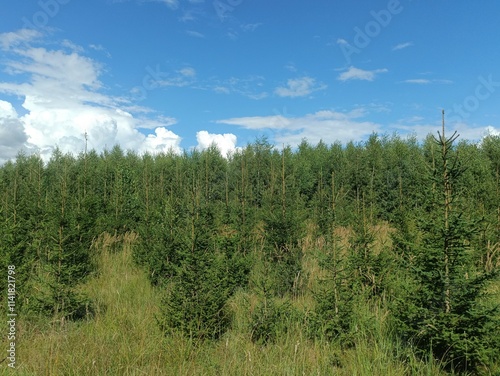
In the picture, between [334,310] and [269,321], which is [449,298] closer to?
[334,310]

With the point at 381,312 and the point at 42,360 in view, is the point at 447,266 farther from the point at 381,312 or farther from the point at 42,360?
the point at 42,360

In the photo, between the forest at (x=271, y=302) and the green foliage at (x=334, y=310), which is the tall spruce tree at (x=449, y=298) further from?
the green foliage at (x=334, y=310)

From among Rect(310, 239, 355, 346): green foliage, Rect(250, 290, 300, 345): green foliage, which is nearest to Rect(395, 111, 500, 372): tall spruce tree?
Rect(310, 239, 355, 346): green foliage

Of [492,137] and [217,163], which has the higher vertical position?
[492,137]

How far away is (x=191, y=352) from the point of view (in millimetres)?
4387

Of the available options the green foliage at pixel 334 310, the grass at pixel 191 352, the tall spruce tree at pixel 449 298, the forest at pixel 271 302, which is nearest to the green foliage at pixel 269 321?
the forest at pixel 271 302

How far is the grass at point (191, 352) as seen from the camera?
12.3 ft

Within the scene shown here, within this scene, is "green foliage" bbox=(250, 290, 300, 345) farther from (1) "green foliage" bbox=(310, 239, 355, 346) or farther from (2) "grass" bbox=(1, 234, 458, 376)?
(1) "green foliage" bbox=(310, 239, 355, 346)

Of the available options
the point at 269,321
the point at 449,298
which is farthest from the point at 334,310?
the point at 449,298

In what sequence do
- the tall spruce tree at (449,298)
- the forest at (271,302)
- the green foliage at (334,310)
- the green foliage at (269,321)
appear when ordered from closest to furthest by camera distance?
the tall spruce tree at (449,298)
the forest at (271,302)
the green foliage at (334,310)
the green foliage at (269,321)

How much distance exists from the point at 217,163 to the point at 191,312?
16434mm

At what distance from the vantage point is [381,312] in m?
5.48

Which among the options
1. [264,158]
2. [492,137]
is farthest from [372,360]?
[492,137]

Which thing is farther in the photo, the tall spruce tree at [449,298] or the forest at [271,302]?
the forest at [271,302]
